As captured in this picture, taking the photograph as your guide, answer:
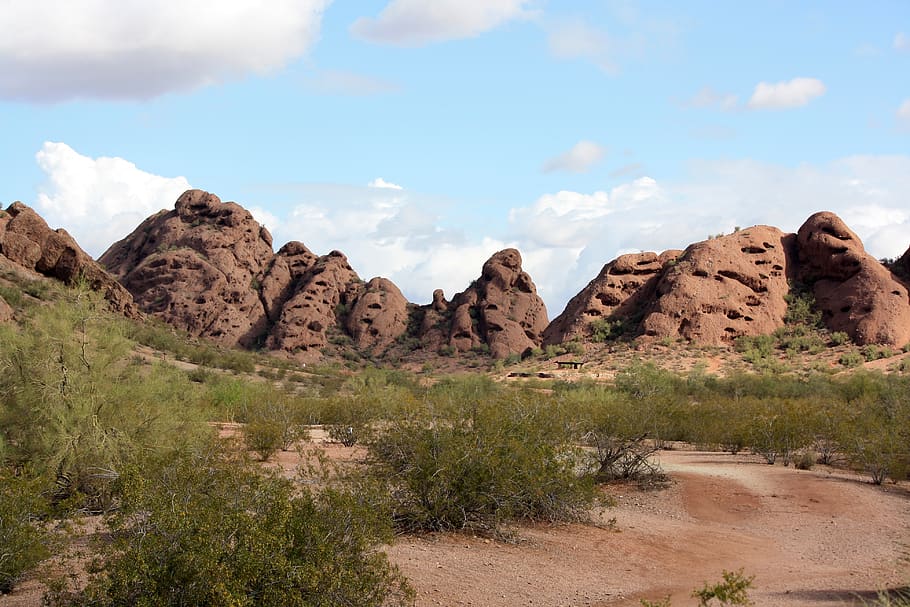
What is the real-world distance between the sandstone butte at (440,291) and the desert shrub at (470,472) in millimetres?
34882

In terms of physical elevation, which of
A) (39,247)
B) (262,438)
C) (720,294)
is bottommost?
(262,438)

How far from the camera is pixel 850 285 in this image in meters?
52.5

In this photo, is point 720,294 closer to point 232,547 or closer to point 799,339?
point 799,339

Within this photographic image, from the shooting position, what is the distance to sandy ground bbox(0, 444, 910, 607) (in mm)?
9680

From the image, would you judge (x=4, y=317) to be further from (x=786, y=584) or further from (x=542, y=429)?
(x=786, y=584)

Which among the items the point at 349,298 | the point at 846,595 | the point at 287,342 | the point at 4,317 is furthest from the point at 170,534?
the point at 349,298

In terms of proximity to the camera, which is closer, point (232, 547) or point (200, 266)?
point (232, 547)

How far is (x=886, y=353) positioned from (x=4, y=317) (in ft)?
145

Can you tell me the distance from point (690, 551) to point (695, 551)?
0.29 ft

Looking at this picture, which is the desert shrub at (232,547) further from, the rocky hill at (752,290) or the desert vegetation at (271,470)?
the rocky hill at (752,290)

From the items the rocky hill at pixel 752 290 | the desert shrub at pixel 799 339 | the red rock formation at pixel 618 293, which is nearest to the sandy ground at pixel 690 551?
the desert shrub at pixel 799 339

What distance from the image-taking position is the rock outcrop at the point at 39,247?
41.9 meters

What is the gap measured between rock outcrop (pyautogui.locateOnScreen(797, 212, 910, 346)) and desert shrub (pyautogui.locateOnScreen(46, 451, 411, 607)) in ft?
159

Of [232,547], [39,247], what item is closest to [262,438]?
[232,547]
